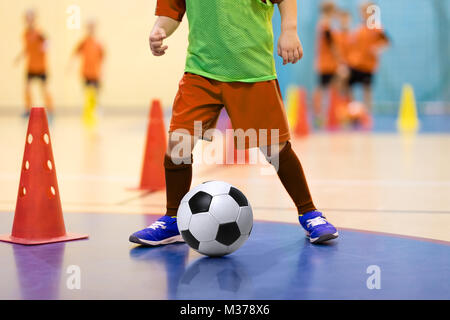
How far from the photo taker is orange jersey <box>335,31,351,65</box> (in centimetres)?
1302

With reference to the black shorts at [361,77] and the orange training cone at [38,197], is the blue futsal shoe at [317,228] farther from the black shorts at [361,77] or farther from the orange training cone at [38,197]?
the black shorts at [361,77]

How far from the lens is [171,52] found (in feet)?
59.4

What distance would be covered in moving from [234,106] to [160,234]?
0.71m

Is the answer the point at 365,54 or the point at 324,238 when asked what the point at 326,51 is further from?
the point at 324,238

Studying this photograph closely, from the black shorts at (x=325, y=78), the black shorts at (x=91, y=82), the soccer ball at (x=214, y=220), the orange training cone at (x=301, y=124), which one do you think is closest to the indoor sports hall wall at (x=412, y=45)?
the black shorts at (x=325, y=78)

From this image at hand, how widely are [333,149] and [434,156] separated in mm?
1298

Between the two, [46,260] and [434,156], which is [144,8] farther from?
[46,260]

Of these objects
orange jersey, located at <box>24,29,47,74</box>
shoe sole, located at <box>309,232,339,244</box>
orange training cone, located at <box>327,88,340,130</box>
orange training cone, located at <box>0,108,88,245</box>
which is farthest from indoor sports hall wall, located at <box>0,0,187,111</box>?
shoe sole, located at <box>309,232,339,244</box>

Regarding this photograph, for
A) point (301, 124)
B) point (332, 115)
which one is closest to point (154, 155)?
point (301, 124)

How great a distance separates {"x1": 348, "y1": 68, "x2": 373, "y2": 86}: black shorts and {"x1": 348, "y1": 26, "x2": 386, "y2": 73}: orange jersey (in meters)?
0.07

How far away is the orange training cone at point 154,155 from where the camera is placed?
5.51 m

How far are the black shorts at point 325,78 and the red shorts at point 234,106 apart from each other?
9.97 m

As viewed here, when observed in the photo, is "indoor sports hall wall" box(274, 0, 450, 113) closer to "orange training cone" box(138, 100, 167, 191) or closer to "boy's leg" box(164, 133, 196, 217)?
"orange training cone" box(138, 100, 167, 191)
